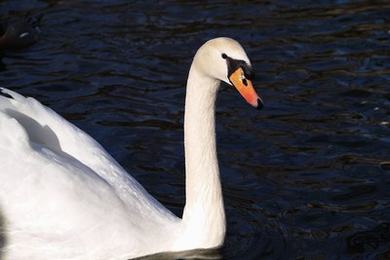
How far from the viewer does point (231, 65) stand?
265 inches

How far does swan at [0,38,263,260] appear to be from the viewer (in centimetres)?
684

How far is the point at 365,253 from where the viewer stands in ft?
24.2

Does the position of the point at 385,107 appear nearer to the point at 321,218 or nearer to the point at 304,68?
the point at 304,68

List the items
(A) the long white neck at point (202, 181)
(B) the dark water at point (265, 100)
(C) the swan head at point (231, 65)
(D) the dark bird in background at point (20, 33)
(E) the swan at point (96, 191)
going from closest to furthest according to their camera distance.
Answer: (C) the swan head at point (231, 65) → (E) the swan at point (96, 191) → (A) the long white neck at point (202, 181) → (B) the dark water at point (265, 100) → (D) the dark bird in background at point (20, 33)

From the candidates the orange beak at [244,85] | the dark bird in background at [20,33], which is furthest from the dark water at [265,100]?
the orange beak at [244,85]

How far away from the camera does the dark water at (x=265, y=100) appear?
7.92 m

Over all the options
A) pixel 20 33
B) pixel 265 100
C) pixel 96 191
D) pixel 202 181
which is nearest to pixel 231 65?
pixel 202 181

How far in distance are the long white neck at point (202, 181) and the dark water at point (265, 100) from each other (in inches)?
6.4

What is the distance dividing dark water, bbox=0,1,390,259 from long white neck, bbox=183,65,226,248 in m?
0.16

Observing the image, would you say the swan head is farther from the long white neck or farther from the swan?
the long white neck

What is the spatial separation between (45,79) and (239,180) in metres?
2.89

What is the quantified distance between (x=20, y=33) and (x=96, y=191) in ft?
16.0

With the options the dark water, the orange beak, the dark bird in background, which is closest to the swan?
the orange beak

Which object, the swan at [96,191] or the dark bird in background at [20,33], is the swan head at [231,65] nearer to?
the swan at [96,191]
